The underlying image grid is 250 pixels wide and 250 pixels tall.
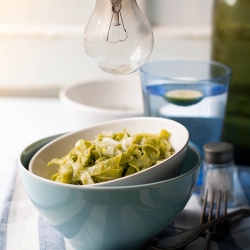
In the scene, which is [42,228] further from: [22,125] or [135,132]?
[22,125]

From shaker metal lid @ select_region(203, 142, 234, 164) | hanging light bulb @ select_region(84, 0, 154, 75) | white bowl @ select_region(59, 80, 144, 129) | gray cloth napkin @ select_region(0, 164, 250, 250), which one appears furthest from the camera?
white bowl @ select_region(59, 80, 144, 129)

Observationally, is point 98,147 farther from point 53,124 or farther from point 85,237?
point 53,124

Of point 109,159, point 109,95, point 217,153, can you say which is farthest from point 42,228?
point 109,95

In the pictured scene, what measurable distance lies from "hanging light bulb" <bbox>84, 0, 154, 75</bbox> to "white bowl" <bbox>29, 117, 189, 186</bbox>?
0.12m

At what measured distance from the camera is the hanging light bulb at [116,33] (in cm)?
46

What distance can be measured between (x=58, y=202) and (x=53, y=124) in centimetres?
58

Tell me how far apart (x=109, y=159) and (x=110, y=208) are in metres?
0.06

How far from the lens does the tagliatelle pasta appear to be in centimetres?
50

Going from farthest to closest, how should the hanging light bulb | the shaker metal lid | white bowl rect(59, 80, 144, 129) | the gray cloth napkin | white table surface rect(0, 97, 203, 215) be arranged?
white bowl rect(59, 80, 144, 129)
white table surface rect(0, 97, 203, 215)
the shaker metal lid
the gray cloth napkin
the hanging light bulb

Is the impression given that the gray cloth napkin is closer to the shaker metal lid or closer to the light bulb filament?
the shaker metal lid

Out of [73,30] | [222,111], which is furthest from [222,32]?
[73,30]

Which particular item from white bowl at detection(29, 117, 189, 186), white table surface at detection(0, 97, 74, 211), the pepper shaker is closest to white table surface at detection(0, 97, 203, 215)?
white table surface at detection(0, 97, 74, 211)

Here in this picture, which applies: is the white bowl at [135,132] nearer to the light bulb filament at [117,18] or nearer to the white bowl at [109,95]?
→ the light bulb filament at [117,18]

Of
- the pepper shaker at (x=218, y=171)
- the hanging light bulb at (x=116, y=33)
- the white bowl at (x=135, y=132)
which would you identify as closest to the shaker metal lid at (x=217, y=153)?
the pepper shaker at (x=218, y=171)
